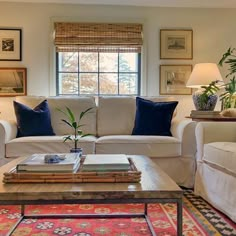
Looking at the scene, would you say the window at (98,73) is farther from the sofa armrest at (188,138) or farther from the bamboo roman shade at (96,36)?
the sofa armrest at (188,138)

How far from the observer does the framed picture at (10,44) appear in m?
4.12

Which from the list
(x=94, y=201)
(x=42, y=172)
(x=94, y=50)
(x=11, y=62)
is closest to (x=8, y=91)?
(x=11, y=62)

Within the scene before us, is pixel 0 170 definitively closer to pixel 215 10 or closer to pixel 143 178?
pixel 143 178

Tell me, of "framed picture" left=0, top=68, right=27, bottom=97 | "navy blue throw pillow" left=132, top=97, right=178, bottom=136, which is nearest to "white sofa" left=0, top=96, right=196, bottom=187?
"navy blue throw pillow" left=132, top=97, right=178, bottom=136

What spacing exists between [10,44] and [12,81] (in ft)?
1.51

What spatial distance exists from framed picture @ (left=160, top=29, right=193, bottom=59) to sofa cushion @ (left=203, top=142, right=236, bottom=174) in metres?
1.85

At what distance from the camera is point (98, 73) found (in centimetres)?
435

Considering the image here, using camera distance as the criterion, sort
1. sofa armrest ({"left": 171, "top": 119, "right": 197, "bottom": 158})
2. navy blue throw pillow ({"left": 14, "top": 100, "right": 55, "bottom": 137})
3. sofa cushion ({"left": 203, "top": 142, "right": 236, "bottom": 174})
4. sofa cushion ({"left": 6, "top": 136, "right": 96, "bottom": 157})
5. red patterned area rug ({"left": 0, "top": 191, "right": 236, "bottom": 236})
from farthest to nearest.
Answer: navy blue throw pillow ({"left": 14, "top": 100, "right": 55, "bottom": 137}) < sofa armrest ({"left": 171, "top": 119, "right": 197, "bottom": 158}) < sofa cushion ({"left": 6, "top": 136, "right": 96, "bottom": 157}) < sofa cushion ({"left": 203, "top": 142, "right": 236, "bottom": 174}) < red patterned area rug ({"left": 0, "top": 191, "right": 236, "bottom": 236})

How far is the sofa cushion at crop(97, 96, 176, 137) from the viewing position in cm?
376

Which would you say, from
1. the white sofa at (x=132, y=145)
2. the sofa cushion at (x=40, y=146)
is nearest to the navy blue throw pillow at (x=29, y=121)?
the white sofa at (x=132, y=145)

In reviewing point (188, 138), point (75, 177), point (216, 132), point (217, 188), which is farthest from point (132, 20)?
point (75, 177)

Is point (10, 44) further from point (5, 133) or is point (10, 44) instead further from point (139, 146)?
point (139, 146)

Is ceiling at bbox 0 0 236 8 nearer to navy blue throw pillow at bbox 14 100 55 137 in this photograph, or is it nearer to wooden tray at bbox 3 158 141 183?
navy blue throw pillow at bbox 14 100 55 137

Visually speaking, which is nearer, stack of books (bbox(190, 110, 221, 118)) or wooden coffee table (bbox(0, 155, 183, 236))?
wooden coffee table (bbox(0, 155, 183, 236))
